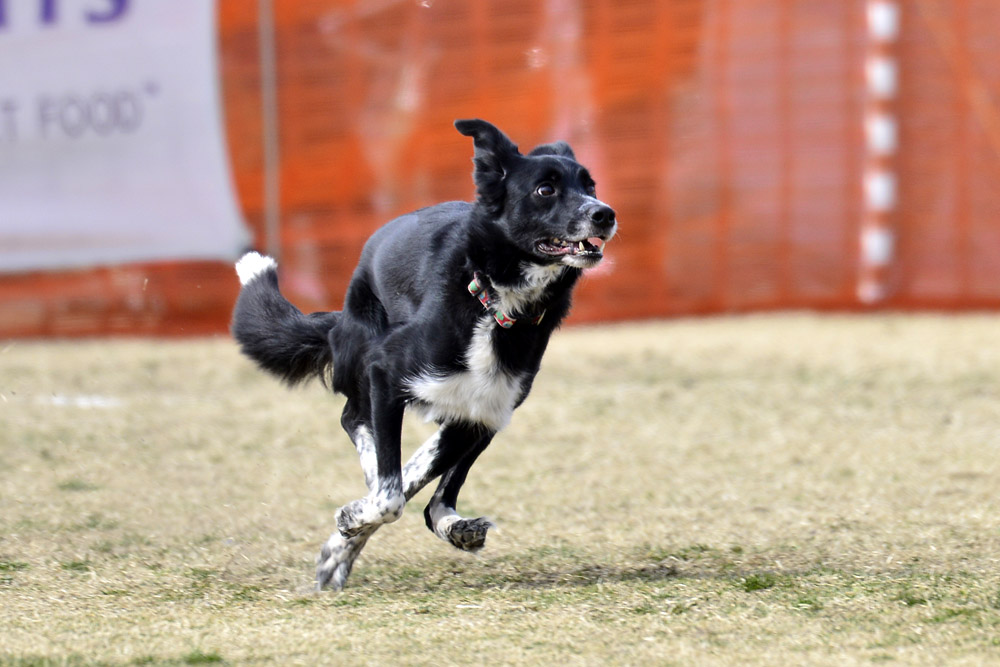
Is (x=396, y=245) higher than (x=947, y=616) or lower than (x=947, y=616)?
higher

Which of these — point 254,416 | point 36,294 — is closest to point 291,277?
point 36,294

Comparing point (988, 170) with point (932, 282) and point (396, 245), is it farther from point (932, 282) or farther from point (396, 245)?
point (396, 245)

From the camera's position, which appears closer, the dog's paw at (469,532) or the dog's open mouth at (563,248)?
the dog's open mouth at (563,248)

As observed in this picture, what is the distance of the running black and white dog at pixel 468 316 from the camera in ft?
11.7

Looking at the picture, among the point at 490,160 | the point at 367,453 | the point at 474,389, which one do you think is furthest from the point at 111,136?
the point at 474,389

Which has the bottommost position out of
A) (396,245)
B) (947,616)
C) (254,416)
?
(254,416)

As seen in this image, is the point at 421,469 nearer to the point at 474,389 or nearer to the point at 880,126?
the point at 474,389

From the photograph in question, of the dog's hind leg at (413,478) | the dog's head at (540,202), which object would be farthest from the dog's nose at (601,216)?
the dog's hind leg at (413,478)

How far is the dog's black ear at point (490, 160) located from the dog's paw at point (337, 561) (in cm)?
99

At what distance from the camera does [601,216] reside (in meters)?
3.51

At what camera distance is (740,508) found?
4.70 meters

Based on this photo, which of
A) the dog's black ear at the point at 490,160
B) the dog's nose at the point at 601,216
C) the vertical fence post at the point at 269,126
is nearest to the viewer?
the dog's nose at the point at 601,216

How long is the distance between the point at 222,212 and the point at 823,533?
5410 millimetres

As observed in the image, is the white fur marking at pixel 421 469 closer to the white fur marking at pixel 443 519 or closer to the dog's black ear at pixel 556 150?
the white fur marking at pixel 443 519
